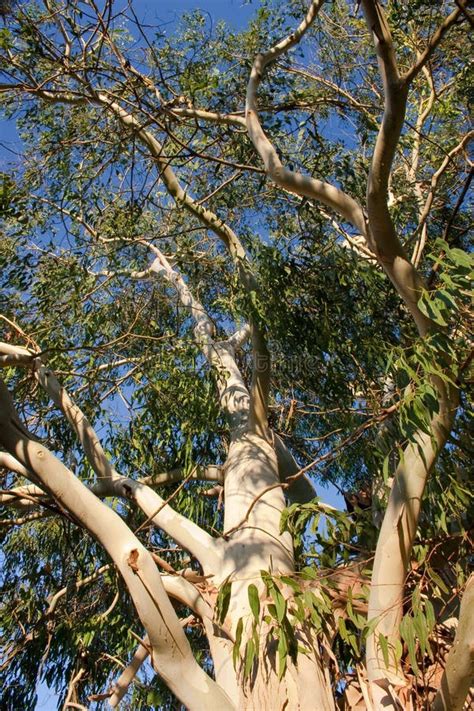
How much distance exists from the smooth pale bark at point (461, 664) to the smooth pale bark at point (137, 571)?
0.69 metres

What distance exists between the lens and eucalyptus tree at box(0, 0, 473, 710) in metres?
2.37

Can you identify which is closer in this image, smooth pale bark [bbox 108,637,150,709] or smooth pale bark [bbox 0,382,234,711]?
smooth pale bark [bbox 0,382,234,711]

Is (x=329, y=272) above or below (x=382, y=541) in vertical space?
above

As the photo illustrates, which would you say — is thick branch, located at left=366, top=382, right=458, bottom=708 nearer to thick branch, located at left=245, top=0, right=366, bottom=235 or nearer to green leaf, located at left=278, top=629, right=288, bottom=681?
green leaf, located at left=278, top=629, right=288, bottom=681

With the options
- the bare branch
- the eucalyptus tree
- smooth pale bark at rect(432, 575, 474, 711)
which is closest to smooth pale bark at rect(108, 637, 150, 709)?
the eucalyptus tree

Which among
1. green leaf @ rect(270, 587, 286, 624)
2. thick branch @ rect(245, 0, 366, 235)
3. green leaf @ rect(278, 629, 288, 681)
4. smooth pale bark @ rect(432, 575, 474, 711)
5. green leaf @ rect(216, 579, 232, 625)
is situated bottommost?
smooth pale bark @ rect(432, 575, 474, 711)

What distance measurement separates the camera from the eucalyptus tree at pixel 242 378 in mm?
2373

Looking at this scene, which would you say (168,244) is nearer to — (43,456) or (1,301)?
(1,301)

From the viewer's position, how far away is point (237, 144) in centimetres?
485

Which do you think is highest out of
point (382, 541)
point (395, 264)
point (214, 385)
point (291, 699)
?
point (214, 385)

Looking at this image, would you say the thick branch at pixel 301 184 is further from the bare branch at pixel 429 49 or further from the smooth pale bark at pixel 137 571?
the smooth pale bark at pixel 137 571

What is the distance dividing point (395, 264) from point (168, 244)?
398 cm

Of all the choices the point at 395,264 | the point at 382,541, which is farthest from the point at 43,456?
the point at 395,264

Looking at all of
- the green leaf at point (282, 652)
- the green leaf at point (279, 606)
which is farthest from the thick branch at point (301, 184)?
the green leaf at point (282, 652)
